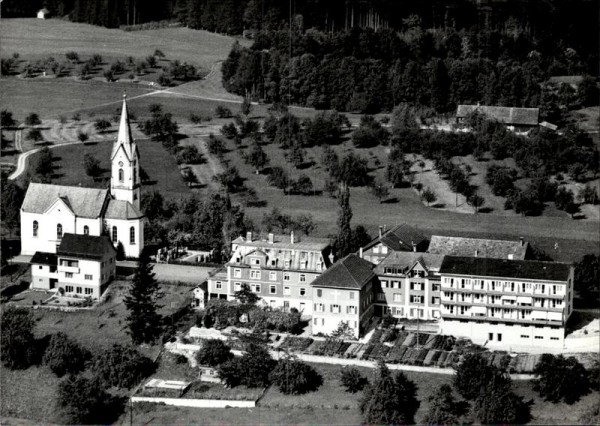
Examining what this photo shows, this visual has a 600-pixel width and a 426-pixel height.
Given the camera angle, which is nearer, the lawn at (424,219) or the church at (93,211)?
the church at (93,211)

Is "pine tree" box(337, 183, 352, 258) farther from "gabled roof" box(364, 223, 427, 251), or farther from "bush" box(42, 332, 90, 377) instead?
"bush" box(42, 332, 90, 377)

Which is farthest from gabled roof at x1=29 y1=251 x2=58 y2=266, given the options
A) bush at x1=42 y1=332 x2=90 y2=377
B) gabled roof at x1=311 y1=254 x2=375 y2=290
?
gabled roof at x1=311 y1=254 x2=375 y2=290

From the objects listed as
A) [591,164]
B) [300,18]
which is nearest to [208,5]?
[300,18]

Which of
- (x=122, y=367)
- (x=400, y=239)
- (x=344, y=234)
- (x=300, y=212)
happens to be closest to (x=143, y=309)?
(x=122, y=367)

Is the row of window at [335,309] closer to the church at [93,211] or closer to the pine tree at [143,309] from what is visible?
the pine tree at [143,309]

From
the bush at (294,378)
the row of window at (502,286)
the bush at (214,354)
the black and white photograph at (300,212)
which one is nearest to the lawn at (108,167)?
the black and white photograph at (300,212)

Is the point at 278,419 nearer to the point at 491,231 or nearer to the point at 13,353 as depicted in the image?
the point at 13,353
